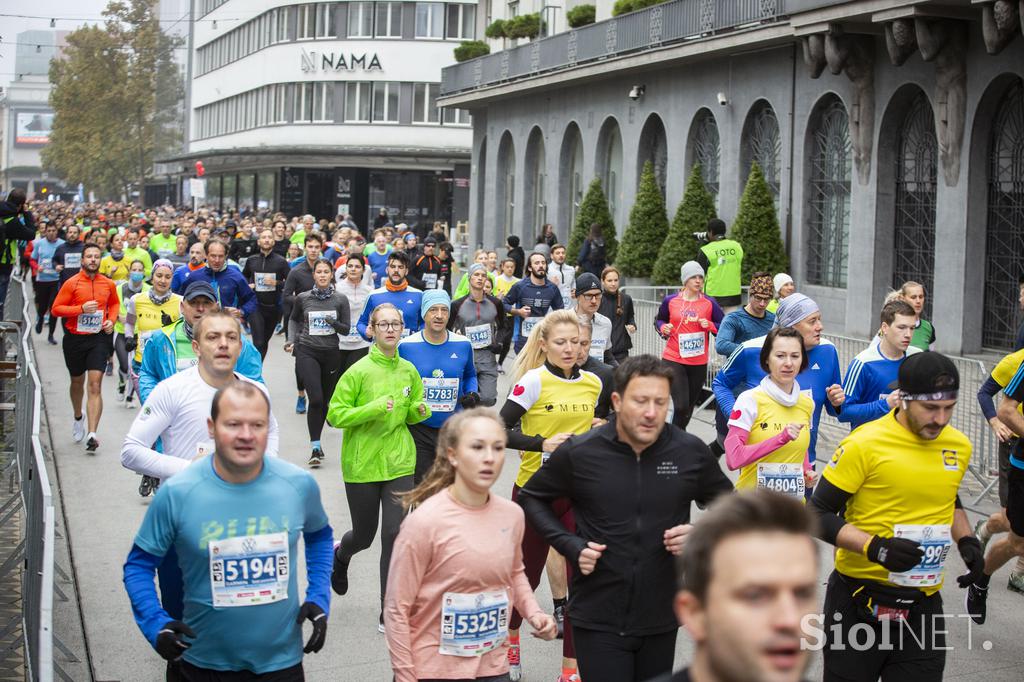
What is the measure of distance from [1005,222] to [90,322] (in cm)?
1293

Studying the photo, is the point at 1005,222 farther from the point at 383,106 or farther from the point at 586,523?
the point at 383,106

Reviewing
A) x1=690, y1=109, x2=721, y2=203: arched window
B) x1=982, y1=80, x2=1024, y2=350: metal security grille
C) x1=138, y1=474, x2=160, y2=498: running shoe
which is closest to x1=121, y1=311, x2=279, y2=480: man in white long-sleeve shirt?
x1=138, y1=474, x2=160, y2=498: running shoe

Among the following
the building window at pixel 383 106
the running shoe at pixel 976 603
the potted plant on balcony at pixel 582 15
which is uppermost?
the building window at pixel 383 106

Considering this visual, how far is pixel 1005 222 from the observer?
69.0ft

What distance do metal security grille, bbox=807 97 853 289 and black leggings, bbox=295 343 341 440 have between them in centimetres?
1323

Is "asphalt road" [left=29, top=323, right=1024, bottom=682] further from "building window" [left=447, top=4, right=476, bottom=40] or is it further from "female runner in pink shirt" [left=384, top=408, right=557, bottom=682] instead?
"building window" [left=447, top=4, right=476, bottom=40]

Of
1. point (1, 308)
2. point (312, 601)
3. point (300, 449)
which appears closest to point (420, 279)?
point (1, 308)

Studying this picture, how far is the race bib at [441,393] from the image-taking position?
9.64m

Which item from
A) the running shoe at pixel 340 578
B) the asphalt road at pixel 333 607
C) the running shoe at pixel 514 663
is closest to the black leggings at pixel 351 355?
the asphalt road at pixel 333 607

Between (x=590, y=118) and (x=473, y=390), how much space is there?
28.1 metres

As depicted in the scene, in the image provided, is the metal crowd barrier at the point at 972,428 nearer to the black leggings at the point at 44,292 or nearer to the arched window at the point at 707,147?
the black leggings at the point at 44,292

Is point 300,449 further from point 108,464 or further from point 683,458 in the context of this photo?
point 683,458

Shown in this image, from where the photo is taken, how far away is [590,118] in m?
37.2

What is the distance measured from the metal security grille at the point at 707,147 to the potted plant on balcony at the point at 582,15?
5.56m
